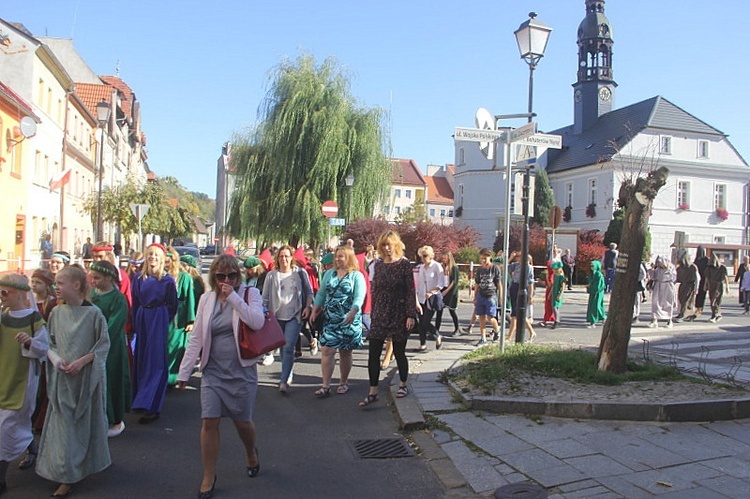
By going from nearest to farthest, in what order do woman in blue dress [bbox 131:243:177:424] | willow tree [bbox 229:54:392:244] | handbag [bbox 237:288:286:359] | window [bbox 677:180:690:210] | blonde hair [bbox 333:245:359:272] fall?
handbag [bbox 237:288:286:359] → woman in blue dress [bbox 131:243:177:424] → blonde hair [bbox 333:245:359:272] → willow tree [bbox 229:54:392:244] → window [bbox 677:180:690:210]

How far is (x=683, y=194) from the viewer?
44469 mm

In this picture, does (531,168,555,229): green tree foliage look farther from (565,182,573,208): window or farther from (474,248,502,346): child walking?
(474,248,502,346): child walking

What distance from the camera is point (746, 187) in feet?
150

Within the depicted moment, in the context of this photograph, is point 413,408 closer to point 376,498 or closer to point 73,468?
point 376,498

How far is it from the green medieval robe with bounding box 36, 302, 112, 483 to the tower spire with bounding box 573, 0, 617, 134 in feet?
165

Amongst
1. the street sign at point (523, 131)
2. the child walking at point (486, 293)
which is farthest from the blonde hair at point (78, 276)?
the child walking at point (486, 293)

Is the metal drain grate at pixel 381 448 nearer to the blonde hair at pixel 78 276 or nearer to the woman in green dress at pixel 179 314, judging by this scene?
the blonde hair at pixel 78 276

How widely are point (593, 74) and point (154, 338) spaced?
1976 inches

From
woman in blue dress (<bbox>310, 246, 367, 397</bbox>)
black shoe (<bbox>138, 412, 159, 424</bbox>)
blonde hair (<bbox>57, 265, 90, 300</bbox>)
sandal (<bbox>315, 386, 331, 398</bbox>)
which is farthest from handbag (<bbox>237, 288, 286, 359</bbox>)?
sandal (<bbox>315, 386, 331, 398</bbox>)

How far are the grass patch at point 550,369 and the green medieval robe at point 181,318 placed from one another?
3.17m

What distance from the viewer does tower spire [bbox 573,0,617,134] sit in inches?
1913

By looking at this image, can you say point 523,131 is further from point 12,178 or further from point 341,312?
point 12,178

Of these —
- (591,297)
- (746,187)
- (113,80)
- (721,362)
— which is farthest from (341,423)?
(113,80)

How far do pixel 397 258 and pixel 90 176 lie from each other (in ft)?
132
